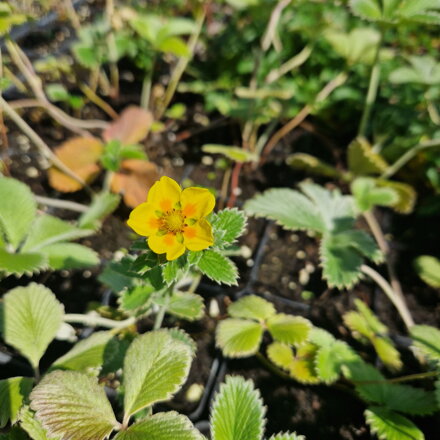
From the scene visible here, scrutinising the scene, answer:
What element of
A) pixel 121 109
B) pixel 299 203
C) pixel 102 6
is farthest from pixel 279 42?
pixel 102 6

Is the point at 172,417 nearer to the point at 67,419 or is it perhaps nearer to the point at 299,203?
the point at 67,419

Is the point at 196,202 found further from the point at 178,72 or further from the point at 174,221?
the point at 178,72

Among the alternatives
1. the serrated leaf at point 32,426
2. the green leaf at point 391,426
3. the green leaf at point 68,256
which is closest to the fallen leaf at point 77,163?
the green leaf at point 68,256

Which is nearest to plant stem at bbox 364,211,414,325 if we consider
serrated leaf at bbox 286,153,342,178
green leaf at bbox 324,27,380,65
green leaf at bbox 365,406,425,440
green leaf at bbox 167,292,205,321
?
serrated leaf at bbox 286,153,342,178

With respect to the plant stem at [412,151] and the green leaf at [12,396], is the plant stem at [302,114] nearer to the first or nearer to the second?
the plant stem at [412,151]

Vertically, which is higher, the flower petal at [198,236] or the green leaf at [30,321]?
the flower petal at [198,236]

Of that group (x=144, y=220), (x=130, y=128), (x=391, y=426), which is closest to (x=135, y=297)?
(x=144, y=220)
